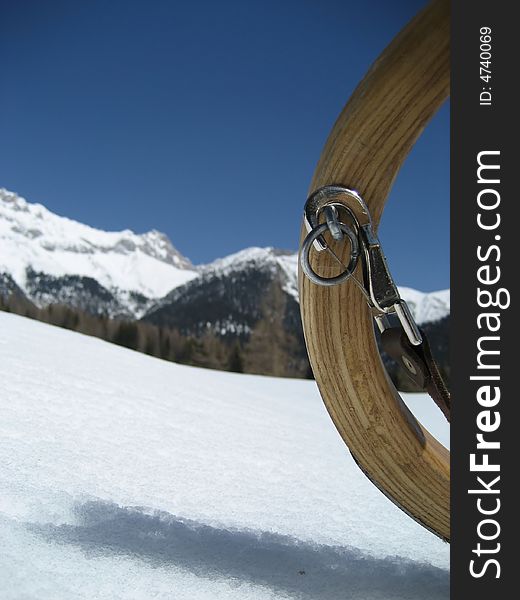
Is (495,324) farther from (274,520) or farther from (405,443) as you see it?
(274,520)

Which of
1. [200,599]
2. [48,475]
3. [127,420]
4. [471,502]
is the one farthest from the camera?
[127,420]

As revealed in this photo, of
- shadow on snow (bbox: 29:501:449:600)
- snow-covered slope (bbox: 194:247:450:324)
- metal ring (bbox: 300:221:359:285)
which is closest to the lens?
metal ring (bbox: 300:221:359:285)

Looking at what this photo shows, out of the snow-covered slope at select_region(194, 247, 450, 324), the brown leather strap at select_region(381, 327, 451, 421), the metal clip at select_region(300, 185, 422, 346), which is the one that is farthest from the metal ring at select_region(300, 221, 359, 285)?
the snow-covered slope at select_region(194, 247, 450, 324)

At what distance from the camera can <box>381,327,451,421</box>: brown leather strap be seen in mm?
1271

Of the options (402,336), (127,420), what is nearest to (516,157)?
(402,336)

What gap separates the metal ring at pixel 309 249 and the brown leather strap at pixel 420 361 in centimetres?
16

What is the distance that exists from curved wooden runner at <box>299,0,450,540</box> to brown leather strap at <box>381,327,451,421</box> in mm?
Answer: 64

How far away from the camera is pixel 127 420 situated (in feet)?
9.05

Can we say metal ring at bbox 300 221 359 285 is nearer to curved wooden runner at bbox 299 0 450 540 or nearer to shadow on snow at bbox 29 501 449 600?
curved wooden runner at bbox 299 0 450 540

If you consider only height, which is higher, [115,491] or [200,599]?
[115,491]

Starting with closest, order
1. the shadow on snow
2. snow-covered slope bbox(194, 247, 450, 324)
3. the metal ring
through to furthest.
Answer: the metal ring < the shadow on snow < snow-covered slope bbox(194, 247, 450, 324)

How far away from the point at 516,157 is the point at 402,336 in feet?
1.31

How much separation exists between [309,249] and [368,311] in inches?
8.1

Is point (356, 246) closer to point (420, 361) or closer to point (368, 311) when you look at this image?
point (368, 311)
